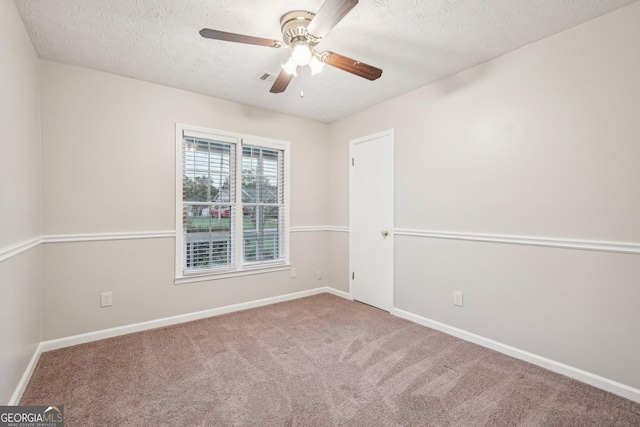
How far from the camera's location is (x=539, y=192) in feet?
7.32

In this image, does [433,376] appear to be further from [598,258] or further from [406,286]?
[598,258]

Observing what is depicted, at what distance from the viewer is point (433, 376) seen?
2080mm

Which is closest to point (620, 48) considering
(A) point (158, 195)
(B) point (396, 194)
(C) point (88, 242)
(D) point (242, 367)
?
(B) point (396, 194)

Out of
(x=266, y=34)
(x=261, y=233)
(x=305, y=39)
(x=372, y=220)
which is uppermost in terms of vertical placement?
(x=266, y=34)

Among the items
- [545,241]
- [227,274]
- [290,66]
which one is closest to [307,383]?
[227,274]

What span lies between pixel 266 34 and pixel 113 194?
204cm

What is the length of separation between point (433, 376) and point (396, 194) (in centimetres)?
186

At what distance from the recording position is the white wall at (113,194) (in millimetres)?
2510

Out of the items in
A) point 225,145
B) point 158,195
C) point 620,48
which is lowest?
point 158,195

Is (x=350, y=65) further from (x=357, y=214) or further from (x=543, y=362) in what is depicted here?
(x=543, y=362)

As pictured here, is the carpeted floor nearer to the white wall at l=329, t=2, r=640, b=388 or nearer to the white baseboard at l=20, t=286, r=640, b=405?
the white baseboard at l=20, t=286, r=640, b=405

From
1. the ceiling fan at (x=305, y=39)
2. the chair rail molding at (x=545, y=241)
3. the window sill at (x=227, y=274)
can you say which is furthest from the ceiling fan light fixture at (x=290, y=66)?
the window sill at (x=227, y=274)

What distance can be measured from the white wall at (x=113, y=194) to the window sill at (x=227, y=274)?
60 mm

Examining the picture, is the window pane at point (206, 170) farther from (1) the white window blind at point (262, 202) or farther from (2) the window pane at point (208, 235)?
(1) the white window blind at point (262, 202)
